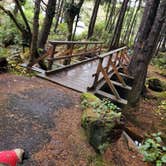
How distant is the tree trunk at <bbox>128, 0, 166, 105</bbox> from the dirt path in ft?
10.1

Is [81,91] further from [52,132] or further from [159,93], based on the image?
[159,93]

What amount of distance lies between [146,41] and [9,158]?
6.53 meters

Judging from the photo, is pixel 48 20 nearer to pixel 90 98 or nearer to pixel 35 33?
pixel 35 33

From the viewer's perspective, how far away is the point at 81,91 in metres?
6.39

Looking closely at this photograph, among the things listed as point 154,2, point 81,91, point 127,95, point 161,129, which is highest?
point 154,2

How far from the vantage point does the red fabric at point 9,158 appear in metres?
2.90

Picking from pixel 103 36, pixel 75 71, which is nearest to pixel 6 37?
pixel 75 71

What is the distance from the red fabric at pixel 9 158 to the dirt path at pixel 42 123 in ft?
0.68

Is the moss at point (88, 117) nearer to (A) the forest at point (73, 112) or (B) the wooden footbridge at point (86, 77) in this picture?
(A) the forest at point (73, 112)

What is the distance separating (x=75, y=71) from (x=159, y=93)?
A: 4.80m

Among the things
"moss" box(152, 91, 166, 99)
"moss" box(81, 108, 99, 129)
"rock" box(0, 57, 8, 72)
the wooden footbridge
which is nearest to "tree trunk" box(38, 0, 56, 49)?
the wooden footbridge

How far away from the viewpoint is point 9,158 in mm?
2975

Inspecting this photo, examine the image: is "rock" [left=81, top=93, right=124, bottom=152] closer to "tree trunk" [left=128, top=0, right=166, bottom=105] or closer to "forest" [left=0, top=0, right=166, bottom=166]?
"forest" [left=0, top=0, right=166, bottom=166]

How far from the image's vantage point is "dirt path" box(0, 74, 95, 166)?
355 cm
